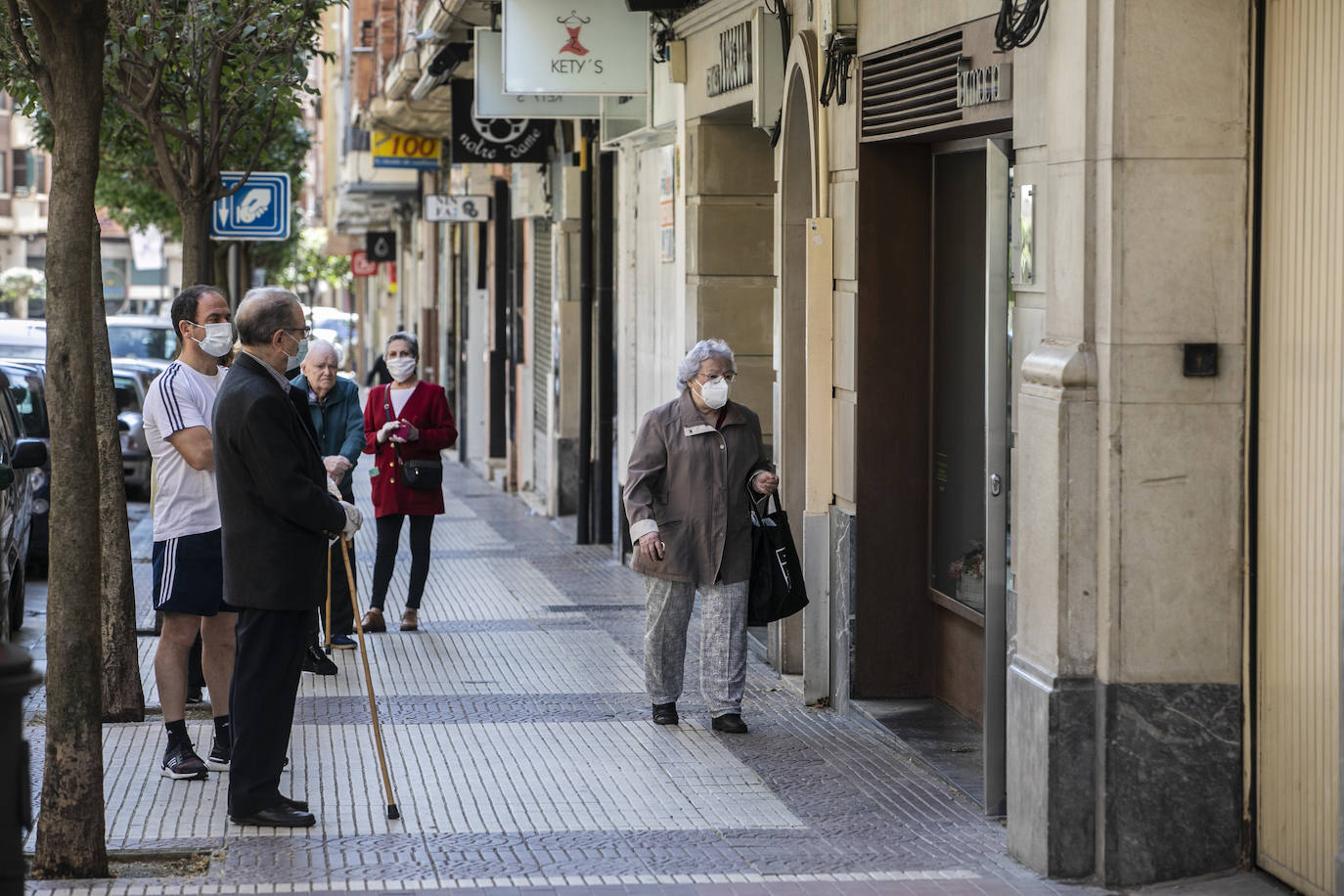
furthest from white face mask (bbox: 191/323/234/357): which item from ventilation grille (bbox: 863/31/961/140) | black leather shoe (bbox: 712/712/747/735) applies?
ventilation grille (bbox: 863/31/961/140)

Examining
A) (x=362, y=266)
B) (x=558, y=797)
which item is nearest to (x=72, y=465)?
(x=558, y=797)

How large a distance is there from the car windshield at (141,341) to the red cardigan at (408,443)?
12619mm

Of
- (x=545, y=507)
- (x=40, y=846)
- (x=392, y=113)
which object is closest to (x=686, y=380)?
(x=40, y=846)

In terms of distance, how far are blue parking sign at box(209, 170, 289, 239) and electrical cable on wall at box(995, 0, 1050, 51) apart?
9308mm

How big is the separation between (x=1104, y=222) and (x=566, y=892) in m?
2.66

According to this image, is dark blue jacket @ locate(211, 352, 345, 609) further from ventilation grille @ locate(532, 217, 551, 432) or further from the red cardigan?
ventilation grille @ locate(532, 217, 551, 432)

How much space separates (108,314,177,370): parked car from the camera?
76.9 ft

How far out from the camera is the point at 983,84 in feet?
23.7

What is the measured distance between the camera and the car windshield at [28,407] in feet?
45.9

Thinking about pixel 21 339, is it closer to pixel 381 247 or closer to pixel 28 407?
pixel 28 407

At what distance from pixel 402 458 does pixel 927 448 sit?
3792 mm

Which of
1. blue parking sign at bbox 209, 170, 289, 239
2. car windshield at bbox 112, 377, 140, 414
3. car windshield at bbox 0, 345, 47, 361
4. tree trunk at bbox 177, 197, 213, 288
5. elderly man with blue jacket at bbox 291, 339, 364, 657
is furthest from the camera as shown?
car windshield at bbox 112, 377, 140, 414

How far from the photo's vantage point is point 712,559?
28.2 feet

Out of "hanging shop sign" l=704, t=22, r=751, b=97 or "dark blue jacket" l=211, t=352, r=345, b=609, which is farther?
"hanging shop sign" l=704, t=22, r=751, b=97
